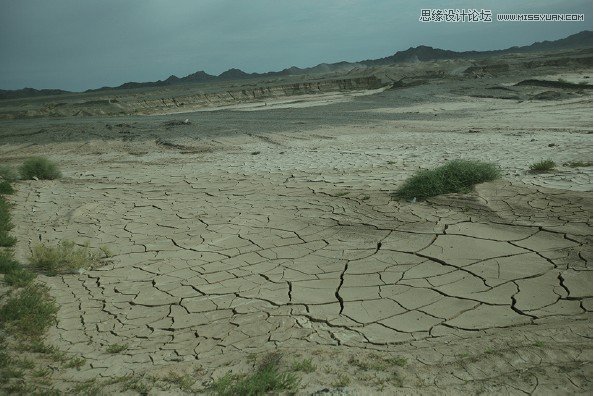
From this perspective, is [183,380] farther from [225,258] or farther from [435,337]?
[225,258]

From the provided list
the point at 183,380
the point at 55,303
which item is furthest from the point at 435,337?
the point at 55,303

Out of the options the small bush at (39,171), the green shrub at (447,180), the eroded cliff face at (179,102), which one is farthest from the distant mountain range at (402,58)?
the green shrub at (447,180)

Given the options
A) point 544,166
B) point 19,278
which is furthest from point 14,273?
point 544,166

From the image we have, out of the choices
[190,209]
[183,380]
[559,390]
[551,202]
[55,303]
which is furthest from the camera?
[190,209]

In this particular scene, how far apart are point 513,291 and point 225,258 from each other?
2.94m

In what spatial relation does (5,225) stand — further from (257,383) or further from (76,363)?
(257,383)

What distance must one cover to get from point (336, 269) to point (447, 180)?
8.92 ft

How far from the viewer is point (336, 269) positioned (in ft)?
15.3

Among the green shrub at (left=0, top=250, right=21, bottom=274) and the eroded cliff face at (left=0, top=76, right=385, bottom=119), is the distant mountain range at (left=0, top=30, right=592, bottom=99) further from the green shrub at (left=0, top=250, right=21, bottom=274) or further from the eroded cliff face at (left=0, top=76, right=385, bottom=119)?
the green shrub at (left=0, top=250, right=21, bottom=274)

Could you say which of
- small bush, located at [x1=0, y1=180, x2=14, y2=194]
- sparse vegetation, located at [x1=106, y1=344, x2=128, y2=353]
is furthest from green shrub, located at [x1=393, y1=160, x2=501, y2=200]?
small bush, located at [x1=0, y1=180, x2=14, y2=194]

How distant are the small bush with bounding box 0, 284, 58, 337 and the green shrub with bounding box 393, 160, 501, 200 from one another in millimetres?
4591

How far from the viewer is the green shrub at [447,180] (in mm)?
6469

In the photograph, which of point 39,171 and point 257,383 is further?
point 39,171

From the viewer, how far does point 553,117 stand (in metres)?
13.5
